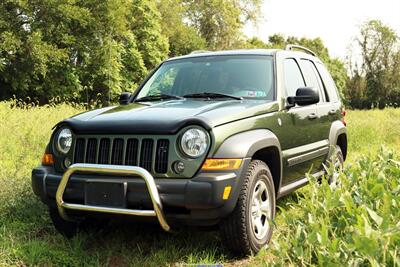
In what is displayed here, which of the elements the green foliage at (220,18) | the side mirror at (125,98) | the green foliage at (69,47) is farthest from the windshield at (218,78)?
the green foliage at (220,18)

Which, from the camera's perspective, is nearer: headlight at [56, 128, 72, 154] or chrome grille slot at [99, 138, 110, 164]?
chrome grille slot at [99, 138, 110, 164]

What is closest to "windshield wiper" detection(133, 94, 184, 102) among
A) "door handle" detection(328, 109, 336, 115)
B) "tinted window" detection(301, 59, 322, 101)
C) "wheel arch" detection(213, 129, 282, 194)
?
"wheel arch" detection(213, 129, 282, 194)

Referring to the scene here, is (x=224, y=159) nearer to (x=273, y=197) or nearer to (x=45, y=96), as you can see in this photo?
(x=273, y=197)

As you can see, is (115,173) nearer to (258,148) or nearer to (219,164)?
(219,164)

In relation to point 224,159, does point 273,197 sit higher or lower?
lower

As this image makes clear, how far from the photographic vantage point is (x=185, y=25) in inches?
1966

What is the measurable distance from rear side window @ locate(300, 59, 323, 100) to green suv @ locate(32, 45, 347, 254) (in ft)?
2.79

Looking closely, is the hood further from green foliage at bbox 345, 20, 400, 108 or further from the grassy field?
green foliage at bbox 345, 20, 400, 108

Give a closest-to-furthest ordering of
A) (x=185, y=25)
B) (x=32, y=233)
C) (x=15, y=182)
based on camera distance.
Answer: (x=32, y=233) < (x=15, y=182) < (x=185, y=25)

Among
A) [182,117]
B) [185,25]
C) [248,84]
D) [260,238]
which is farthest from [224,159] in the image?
[185,25]

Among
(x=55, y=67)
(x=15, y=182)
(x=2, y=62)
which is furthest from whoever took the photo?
(x=55, y=67)

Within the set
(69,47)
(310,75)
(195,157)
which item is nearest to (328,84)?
(310,75)

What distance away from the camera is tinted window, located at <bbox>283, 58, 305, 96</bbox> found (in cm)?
509

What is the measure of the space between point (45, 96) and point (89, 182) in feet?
103
